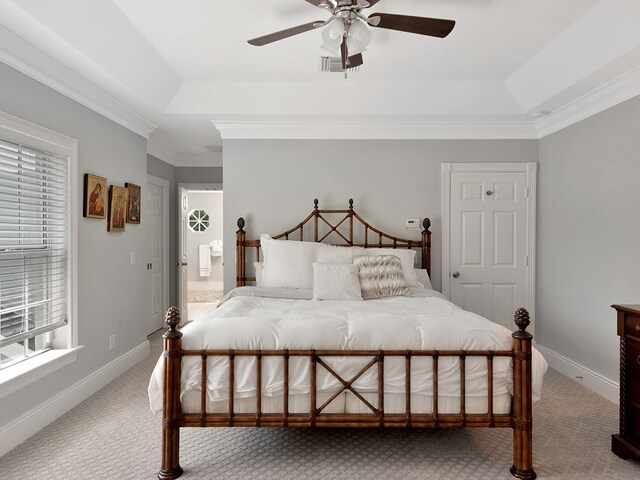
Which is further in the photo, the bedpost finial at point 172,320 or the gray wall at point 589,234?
the gray wall at point 589,234

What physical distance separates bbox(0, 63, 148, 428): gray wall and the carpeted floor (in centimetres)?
35

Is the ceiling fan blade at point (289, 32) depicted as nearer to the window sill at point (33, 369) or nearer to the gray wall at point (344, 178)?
the gray wall at point (344, 178)

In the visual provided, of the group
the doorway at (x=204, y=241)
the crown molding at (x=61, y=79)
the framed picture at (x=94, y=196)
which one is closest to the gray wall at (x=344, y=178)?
the crown molding at (x=61, y=79)

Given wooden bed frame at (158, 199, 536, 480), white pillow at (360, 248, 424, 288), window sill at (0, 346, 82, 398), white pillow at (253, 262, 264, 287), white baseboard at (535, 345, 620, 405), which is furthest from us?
white pillow at (253, 262, 264, 287)

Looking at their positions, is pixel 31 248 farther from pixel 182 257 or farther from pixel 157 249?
pixel 182 257

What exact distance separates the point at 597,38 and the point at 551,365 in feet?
9.55

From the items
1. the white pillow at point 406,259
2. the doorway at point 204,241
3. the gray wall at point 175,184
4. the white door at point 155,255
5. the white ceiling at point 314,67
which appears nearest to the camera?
the white ceiling at point 314,67

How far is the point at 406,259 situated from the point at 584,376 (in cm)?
180

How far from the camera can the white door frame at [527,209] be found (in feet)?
13.8

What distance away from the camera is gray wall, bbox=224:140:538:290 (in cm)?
422

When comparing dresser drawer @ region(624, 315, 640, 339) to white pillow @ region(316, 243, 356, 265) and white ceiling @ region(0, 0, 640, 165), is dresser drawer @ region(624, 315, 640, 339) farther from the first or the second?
white pillow @ region(316, 243, 356, 265)

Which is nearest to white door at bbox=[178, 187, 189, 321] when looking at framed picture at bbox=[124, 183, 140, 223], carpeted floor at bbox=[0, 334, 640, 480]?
framed picture at bbox=[124, 183, 140, 223]

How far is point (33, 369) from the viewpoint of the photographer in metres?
2.53

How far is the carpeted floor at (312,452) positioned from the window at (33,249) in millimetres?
644
